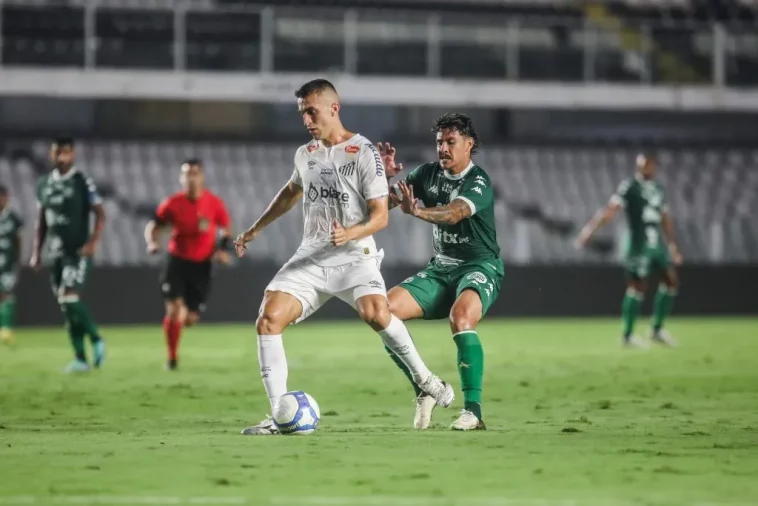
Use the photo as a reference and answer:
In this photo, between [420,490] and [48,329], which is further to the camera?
[48,329]

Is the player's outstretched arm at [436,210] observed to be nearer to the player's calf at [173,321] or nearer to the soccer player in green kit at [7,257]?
the player's calf at [173,321]

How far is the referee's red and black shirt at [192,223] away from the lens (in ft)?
47.3

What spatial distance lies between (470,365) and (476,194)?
3.57 ft

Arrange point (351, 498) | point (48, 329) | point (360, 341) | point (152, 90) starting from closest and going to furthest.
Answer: point (351, 498), point (360, 341), point (48, 329), point (152, 90)

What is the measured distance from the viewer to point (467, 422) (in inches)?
344

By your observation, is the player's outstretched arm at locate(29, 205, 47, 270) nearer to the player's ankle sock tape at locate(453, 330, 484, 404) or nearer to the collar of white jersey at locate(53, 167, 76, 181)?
the collar of white jersey at locate(53, 167, 76, 181)

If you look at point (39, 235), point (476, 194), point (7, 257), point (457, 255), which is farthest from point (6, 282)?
point (476, 194)

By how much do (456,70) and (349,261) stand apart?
19.1m

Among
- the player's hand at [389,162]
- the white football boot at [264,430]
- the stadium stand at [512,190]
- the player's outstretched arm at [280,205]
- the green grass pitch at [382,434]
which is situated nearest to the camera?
the green grass pitch at [382,434]

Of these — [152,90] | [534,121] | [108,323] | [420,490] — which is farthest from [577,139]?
[420,490]

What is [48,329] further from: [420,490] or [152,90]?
[420,490]

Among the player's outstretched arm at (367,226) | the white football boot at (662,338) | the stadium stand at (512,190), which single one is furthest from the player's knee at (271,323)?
the stadium stand at (512,190)

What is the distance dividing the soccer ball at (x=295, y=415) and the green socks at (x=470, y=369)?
3.22ft

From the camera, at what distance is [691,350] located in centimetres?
1745
